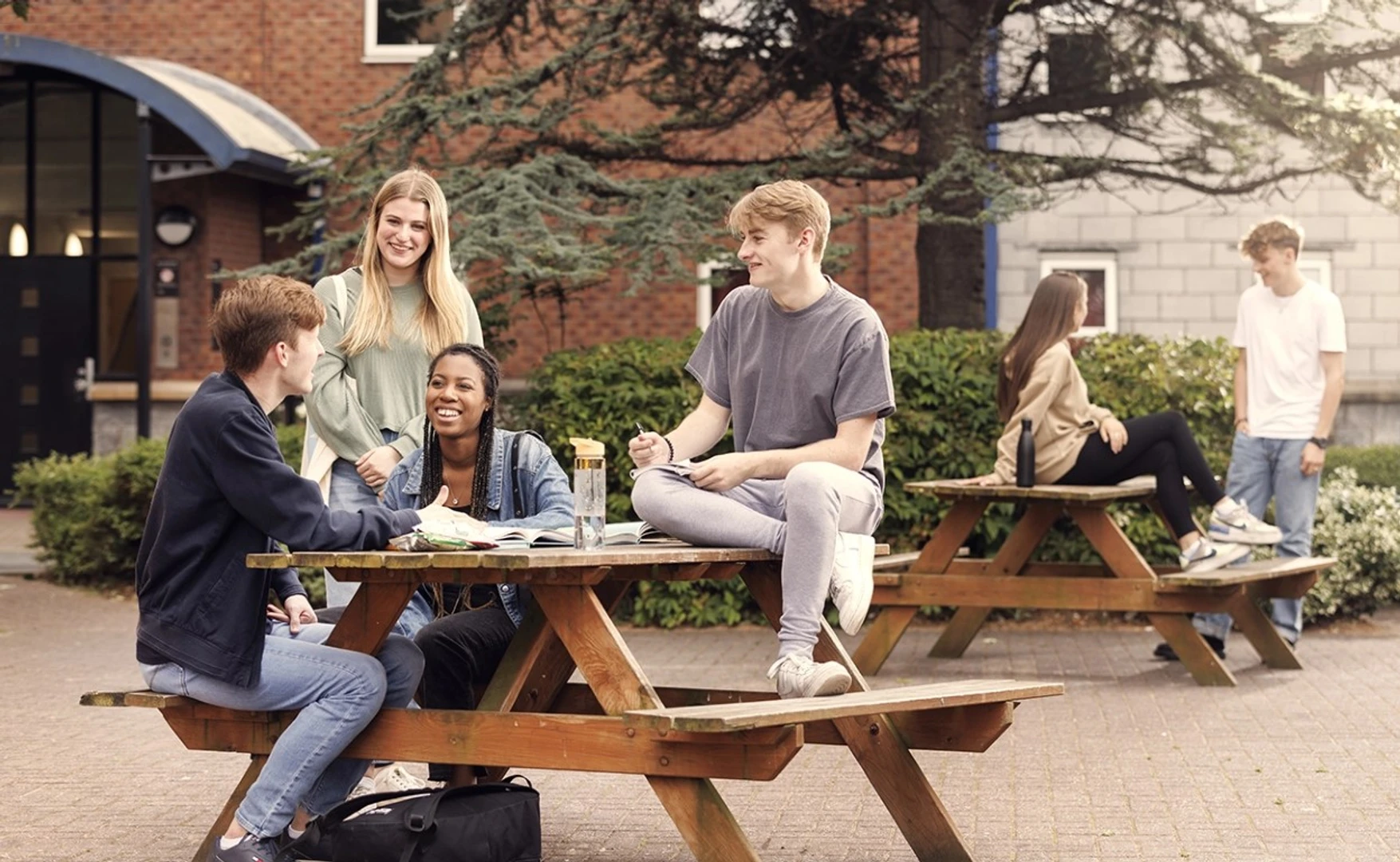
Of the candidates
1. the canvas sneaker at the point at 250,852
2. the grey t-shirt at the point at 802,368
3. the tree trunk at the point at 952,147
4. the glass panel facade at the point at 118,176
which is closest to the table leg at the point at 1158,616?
the tree trunk at the point at 952,147

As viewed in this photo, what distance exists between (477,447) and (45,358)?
15853 mm

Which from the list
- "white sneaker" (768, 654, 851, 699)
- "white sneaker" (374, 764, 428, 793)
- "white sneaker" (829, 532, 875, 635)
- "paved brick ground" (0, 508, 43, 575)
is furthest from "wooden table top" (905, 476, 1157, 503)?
"paved brick ground" (0, 508, 43, 575)

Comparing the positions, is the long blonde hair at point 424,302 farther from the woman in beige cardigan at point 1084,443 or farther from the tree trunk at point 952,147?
the tree trunk at point 952,147

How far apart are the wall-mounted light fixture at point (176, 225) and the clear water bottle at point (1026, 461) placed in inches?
512

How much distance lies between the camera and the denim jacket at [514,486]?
19.6 ft

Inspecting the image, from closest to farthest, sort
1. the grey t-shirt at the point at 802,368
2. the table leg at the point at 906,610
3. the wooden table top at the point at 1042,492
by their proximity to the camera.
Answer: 1. the grey t-shirt at the point at 802,368
2. the wooden table top at the point at 1042,492
3. the table leg at the point at 906,610

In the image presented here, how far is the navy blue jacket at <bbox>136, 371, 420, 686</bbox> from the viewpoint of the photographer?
4809mm

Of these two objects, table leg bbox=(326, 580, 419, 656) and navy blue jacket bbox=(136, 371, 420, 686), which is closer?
navy blue jacket bbox=(136, 371, 420, 686)

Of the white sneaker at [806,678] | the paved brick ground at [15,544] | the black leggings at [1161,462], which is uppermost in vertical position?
the black leggings at [1161,462]

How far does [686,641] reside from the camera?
1108 cm

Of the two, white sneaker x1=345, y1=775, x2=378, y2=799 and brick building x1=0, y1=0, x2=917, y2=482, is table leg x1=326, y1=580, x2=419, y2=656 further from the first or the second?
brick building x1=0, y1=0, x2=917, y2=482

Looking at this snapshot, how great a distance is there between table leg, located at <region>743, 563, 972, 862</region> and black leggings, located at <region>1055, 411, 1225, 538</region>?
417cm

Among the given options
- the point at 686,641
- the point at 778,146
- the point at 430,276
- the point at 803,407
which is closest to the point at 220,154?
the point at 778,146

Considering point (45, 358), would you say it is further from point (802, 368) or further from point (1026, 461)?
point (802, 368)
